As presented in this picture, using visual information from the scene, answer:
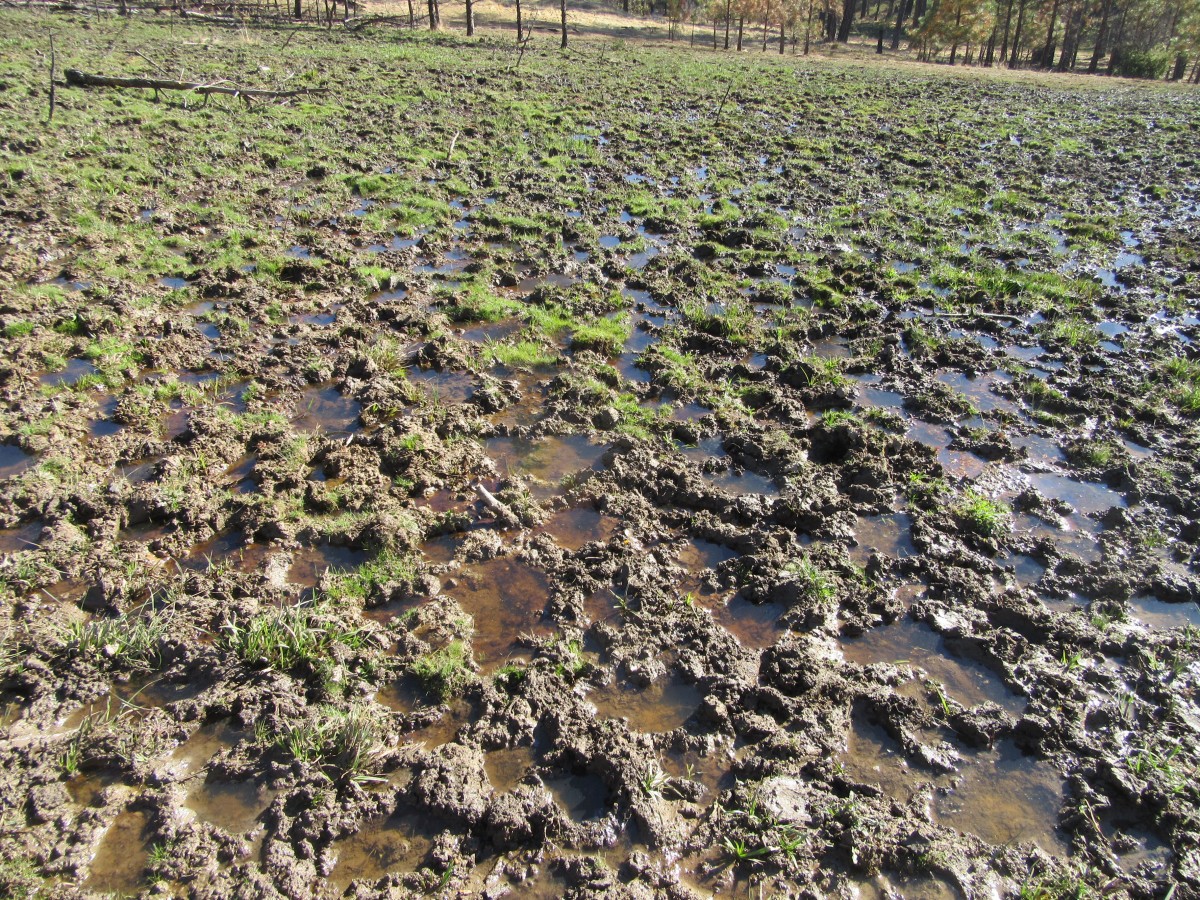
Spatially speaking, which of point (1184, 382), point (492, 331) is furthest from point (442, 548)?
point (1184, 382)

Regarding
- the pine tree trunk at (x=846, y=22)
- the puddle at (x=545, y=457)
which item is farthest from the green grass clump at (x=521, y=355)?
the pine tree trunk at (x=846, y=22)

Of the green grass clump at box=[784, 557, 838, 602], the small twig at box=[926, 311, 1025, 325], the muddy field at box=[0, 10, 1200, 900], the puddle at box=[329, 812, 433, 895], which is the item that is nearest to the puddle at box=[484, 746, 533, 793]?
the muddy field at box=[0, 10, 1200, 900]

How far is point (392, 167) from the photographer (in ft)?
54.4

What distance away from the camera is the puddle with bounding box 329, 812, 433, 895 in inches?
156

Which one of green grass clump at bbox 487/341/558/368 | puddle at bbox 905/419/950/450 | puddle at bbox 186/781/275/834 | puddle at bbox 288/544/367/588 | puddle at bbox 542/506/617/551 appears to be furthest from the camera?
green grass clump at bbox 487/341/558/368

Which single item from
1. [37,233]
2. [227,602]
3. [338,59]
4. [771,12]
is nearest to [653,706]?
[227,602]

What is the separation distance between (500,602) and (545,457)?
7.13ft

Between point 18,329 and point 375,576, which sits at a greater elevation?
point 18,329

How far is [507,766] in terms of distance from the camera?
461cm

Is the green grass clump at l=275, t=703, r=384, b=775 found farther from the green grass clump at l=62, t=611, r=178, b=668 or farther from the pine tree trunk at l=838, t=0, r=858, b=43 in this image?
the pine tree trunk at l=838, t=0, r=858, b=43

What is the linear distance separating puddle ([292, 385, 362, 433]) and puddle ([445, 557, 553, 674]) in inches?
114

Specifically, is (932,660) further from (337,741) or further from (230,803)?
(230,803)

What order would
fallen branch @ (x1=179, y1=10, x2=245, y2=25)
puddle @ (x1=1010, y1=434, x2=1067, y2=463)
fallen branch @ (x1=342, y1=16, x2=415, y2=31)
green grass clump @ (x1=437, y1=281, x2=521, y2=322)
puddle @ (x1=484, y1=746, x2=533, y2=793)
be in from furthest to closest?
fallen branch @ (x1=342, y1=16, x2=415, y2=31) → fallen branch @ (x1=179, y1=10, x2=245, y2=25) → green grass clump @ (x1=437, y1=281, x2=521, y2=322) → puddle @ (x1=1010, y1=434, x2=1067, y2=463) → puddle @ (x1=484, y1=746, x2=533, y2=793)

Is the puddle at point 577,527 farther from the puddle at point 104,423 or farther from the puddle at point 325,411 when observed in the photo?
the puddle at point 104,423
